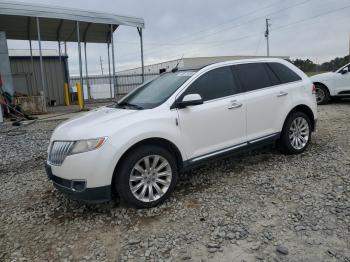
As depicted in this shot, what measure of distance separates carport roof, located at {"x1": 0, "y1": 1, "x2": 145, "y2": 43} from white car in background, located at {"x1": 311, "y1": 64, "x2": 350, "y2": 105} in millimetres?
8579

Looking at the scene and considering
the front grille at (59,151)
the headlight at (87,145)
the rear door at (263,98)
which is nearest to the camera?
the headlight at (87,145)

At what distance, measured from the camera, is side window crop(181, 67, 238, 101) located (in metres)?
4.51

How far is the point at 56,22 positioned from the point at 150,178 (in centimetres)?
1516

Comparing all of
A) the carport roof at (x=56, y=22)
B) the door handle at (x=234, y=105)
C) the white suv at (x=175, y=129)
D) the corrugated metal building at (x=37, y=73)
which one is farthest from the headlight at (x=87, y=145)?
the corrugated metal building at (x=37, y=73)

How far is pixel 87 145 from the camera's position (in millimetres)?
3602

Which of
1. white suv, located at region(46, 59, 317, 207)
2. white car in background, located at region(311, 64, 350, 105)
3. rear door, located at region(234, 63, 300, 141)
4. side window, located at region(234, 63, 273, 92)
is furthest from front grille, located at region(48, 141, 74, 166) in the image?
white car in background, located at region(311, 64, 350, 105)

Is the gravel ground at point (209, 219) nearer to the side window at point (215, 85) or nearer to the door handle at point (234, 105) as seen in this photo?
the door handle at point (234, 105)

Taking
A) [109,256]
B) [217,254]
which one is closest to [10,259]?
[109,256]

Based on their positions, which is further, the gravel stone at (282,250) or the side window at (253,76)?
the side window at (253,76)

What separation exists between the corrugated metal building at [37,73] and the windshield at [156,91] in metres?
17.4

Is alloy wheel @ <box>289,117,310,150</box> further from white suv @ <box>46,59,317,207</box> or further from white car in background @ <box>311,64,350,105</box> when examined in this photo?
white car in background @ <box>311,64,350,105</box>

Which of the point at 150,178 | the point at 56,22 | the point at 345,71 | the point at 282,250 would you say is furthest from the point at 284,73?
the point at 56,22

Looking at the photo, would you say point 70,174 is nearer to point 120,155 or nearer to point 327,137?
point 120,155

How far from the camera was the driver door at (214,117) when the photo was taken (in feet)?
14.0
